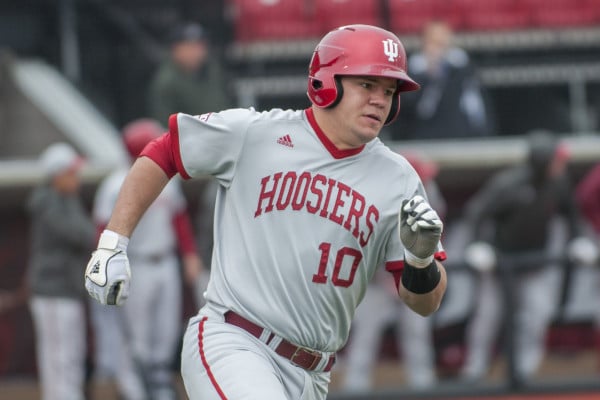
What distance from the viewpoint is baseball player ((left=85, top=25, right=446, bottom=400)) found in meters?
4.33

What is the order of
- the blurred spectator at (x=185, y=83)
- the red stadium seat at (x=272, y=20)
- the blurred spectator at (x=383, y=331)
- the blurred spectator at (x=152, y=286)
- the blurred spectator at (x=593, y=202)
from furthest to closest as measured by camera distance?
the red stadium seat at (x=272, y=20)
the blurred spectator at (x=185, y=83)
the blurred spectator at (x=593, y=202)
the blurred spectator at (x=383, y=331)
the blurred spectator at (x=152, y=286)

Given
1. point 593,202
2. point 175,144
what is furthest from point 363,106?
point 593,202

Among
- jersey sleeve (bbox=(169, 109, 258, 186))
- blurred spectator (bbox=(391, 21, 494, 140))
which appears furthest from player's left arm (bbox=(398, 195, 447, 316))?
blurred spectator (bbox=(391, 21, 494, 140))

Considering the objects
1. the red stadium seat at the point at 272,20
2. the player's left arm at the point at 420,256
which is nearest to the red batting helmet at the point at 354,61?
the player's left arm at the point at 420,256

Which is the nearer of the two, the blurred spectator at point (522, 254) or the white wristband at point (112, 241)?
the white wristband at point (112, 241)

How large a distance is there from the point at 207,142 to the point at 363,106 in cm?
52

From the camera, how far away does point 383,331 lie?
8.74 m

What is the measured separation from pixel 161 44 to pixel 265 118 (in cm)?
633

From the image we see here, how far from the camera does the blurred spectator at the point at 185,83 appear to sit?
377 inches

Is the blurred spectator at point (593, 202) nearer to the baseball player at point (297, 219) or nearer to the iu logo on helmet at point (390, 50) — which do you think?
the baseball player at point (297, 219)

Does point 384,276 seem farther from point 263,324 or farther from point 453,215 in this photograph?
point 263,324

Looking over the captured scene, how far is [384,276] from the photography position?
8586 mm

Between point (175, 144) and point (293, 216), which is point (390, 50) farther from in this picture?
point (175, 144)

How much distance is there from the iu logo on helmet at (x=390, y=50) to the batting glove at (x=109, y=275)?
1.04 m
